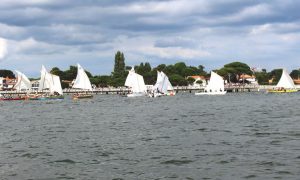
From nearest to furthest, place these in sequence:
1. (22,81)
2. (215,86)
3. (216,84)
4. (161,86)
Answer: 1. (22,81)
2. (161,86)
3. (216,84)
4. (215,86)

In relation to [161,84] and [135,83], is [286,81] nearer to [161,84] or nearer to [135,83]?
[161,84]

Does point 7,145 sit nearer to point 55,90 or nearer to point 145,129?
point 145,129

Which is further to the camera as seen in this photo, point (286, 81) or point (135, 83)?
point (286, 81)

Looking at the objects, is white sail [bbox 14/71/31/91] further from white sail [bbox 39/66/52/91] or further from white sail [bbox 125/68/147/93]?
white sail [bbox 125/68/147/93]

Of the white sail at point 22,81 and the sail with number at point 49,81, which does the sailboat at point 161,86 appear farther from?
the white sail at point 22,81

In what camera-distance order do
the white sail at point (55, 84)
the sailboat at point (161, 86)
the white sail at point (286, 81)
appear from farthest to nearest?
the white sail at point (286, 81) < the sailboat at point (161, 86) < the white sail at point (55, 84)

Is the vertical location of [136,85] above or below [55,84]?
below

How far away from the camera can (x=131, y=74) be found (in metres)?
146

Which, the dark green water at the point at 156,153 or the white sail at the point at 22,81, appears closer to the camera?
the dark green water at the point at 156,153

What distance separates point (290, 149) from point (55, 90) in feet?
384

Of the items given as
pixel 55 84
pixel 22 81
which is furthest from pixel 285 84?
Result: pixel 22 81

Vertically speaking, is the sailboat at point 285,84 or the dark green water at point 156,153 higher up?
the sailboat at point 285,84

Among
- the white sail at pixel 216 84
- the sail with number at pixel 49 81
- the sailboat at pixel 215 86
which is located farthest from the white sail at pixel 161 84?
the sail with number at pixel 49 81

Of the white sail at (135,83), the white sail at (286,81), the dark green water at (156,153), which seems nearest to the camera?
the dark green water at (156,153)
